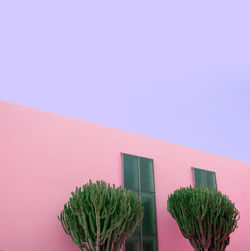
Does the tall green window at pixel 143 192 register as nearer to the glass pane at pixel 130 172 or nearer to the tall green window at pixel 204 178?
the glass pane at pixel 130 172

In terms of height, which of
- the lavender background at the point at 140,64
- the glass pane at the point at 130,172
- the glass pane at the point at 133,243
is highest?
the lavender background at the point at 140,64

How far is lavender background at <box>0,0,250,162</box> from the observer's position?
11.9 m

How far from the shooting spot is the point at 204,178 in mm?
12109

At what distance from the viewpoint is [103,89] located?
63.6 ft

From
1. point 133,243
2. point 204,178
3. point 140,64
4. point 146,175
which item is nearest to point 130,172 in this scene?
point 146,175

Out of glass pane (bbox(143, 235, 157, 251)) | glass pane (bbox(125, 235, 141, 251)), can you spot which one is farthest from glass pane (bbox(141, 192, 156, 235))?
glass pane (bbox(125, 235, 141, 251))

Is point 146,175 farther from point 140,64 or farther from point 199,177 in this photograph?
point 140,64

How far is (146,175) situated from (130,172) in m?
0.54

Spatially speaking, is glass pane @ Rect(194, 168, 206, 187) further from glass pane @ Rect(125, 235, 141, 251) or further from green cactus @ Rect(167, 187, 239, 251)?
glass pane @ Rect(125, 235, 141, 251)

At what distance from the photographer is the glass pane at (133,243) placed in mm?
9228

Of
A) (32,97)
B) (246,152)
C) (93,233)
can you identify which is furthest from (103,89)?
(93,233)

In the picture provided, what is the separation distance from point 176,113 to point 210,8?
10096 mm

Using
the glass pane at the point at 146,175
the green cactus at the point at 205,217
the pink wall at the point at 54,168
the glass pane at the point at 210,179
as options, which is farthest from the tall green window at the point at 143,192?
the glass pane at the point at 210,179

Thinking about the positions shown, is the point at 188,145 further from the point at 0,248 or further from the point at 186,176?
the point at 0,248
